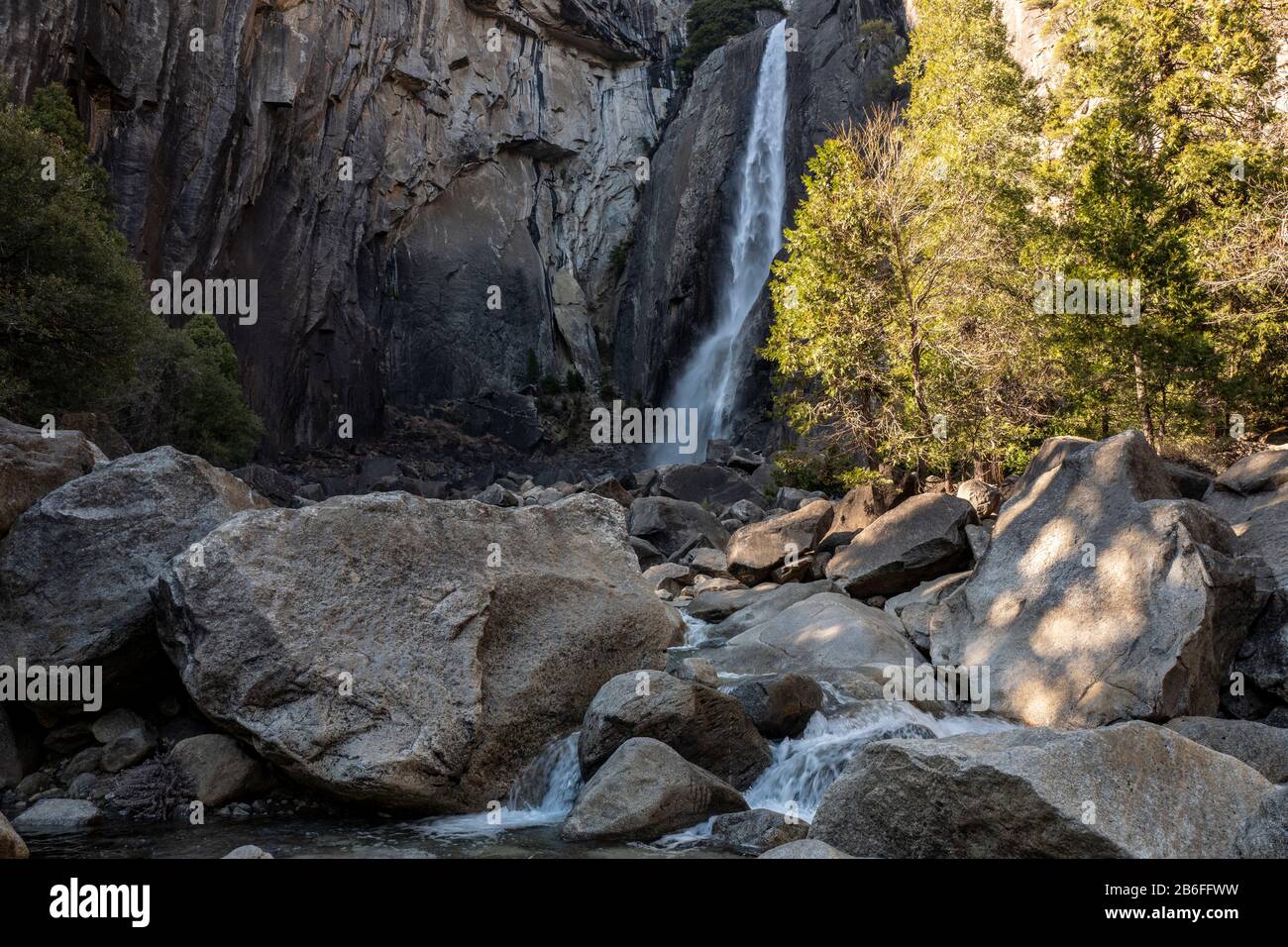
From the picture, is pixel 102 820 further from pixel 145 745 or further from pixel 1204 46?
pixel 1204 46

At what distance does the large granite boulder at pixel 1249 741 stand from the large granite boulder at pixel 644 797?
3.87 metres

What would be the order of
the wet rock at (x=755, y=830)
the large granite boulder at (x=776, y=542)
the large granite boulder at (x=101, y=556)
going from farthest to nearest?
the large granite boulder at (x=776, y=542) → the large granite boulder at (x=101, y=556) → the wet rock at (x=755, y=830)

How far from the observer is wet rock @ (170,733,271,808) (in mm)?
8133

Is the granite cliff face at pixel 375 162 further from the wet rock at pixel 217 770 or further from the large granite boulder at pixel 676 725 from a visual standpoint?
the large granite boulder at pixel 676 725

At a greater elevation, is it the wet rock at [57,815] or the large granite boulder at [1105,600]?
the large granite boulder at [1105,600]

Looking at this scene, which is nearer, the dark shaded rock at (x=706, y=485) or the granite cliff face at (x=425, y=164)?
the dark shaded rock at (x=706, y=485)

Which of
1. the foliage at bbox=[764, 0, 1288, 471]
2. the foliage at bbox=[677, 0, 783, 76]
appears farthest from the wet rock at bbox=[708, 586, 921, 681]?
the foliage at bbox=[677, 0, 783, 76]

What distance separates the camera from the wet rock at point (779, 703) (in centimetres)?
945

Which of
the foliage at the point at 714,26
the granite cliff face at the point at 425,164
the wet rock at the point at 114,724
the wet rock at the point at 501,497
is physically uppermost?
the foliage at the point at 714,26

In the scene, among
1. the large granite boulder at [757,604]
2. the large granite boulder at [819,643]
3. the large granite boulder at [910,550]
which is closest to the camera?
the large granite boulder at [819,643]

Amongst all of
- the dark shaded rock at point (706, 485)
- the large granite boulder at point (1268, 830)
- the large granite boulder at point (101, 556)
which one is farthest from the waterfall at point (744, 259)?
the large granite boulder at point (1268, 830)

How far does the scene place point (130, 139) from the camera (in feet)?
107
